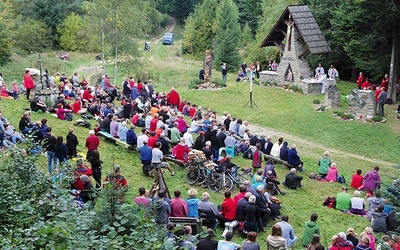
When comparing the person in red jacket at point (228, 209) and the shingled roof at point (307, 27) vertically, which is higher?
the shingled roof at point (307, 27)

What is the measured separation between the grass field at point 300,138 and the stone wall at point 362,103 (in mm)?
976

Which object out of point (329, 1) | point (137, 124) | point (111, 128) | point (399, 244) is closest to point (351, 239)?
point (399, 244)

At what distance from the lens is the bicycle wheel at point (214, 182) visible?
17703mm

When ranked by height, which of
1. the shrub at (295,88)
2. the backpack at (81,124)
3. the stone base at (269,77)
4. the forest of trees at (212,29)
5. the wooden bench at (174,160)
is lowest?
the wooden bench at (174,160)

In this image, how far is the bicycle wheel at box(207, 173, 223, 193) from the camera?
17.7 meters

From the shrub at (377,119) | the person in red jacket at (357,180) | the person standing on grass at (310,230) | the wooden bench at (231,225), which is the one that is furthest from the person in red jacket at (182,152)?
the shrub at (377,119)

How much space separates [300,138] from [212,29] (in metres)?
37.3

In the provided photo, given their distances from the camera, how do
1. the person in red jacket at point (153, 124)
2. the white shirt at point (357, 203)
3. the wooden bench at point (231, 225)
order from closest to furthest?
the wooden bench at point (231, 225) < the white shirt at point (357, 203) < the person in red jacket at point (153, 124)

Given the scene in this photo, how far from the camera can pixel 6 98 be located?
2534cm

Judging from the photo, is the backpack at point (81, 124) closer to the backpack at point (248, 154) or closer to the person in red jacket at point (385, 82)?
the backpack at point (248, 154)

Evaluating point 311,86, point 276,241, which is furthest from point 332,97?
point 276,241

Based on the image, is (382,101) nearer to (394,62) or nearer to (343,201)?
(394,62)

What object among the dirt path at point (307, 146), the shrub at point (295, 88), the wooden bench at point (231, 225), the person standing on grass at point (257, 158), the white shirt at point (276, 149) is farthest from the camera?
the shrub at point (295, 88)

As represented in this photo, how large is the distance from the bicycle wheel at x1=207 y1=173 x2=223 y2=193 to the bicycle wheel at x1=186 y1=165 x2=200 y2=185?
50 centimetres
